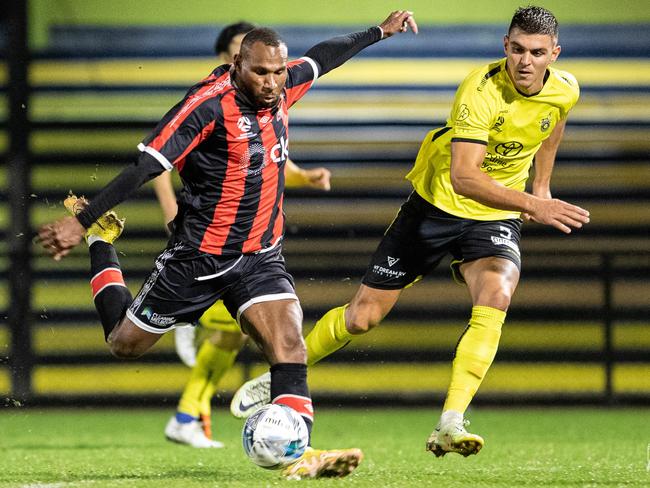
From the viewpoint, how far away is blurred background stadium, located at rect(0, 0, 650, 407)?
10.1 meters

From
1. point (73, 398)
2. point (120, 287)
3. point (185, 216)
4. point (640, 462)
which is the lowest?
point (73, 398)

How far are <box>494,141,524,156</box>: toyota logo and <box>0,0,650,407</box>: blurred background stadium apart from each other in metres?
4.18

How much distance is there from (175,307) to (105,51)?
6.06 meters

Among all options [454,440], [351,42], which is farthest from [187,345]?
[454,440]

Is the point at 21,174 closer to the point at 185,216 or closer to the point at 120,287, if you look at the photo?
the point at 120,287

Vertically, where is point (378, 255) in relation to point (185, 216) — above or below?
below

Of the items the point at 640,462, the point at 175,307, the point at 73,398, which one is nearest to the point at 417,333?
the point at 73,398

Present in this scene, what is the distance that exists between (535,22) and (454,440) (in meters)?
1.91

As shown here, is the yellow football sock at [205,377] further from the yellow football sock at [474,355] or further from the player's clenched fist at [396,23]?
the player's clenched fist at [396,23]

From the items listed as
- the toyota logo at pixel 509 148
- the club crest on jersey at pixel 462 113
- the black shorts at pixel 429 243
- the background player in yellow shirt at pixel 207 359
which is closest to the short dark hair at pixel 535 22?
the club crest on jersey at pixel 462 113

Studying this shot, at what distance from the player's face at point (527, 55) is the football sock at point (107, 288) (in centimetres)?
211

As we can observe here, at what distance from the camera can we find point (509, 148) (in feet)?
19.7

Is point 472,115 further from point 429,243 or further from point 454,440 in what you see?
point 454,440

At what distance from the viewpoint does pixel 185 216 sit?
18.0 ft
